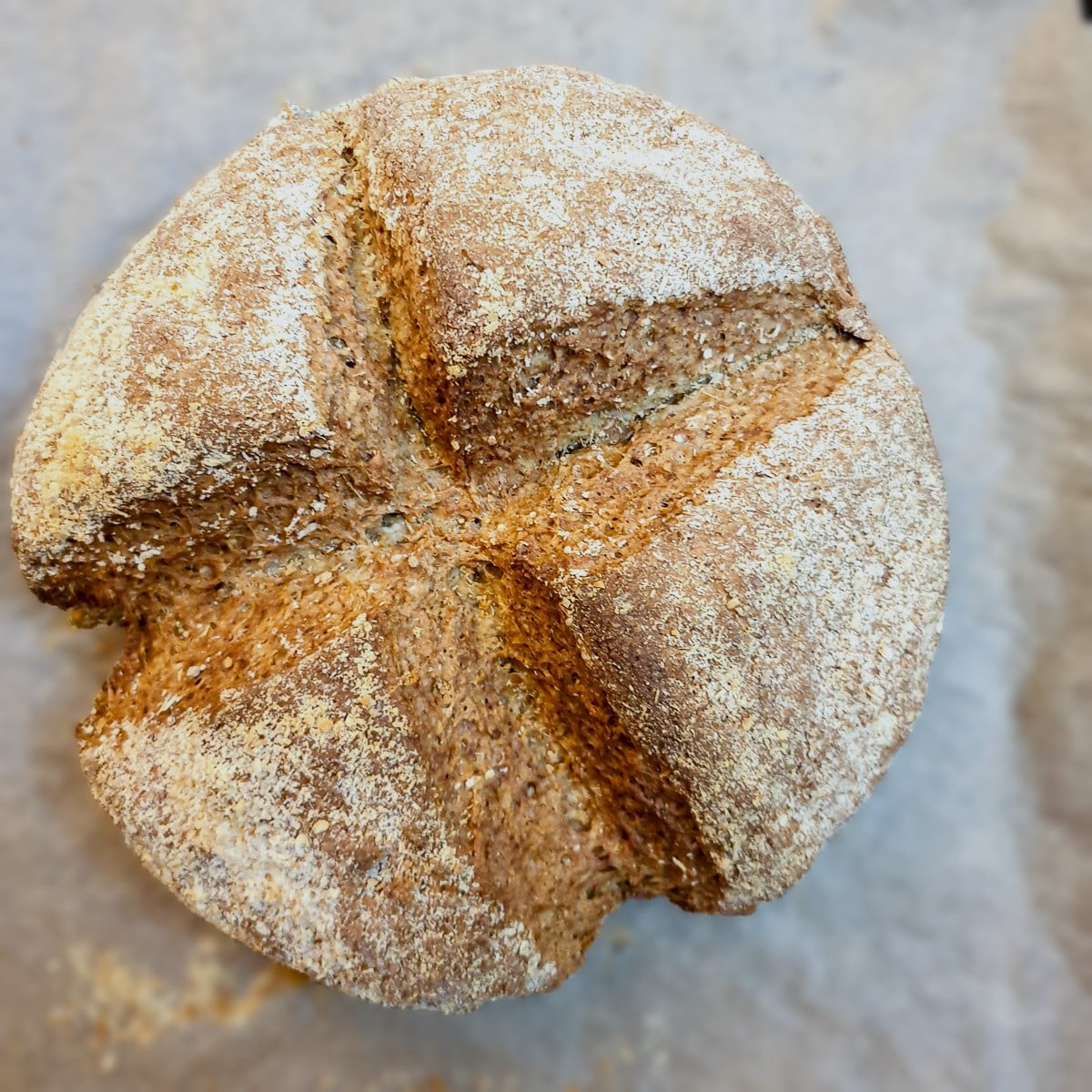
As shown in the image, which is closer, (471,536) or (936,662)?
(471,536)

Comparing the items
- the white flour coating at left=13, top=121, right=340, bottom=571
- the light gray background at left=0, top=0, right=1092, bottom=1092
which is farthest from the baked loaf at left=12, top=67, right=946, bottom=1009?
the light gray background at left=0, top=0, right=1092, bottom=1092

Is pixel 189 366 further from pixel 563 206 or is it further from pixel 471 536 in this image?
pixel 563 206

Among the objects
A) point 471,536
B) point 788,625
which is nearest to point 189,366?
point 471,536

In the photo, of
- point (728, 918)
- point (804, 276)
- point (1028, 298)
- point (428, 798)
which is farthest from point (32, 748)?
point (1028, 298)

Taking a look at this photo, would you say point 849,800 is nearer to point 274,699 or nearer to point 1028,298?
point 274,699

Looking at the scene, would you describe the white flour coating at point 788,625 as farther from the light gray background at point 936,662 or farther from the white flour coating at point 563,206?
the light gray background at point 936,662

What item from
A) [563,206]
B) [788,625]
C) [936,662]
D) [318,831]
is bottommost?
[936,662]

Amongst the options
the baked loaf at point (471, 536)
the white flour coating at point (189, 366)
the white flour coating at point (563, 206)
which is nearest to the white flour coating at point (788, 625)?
the baked loaf at point (471, 536)

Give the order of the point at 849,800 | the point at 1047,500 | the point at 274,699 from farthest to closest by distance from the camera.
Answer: the point at 1047,500 → the point at 849,800 → the point at 274,699
